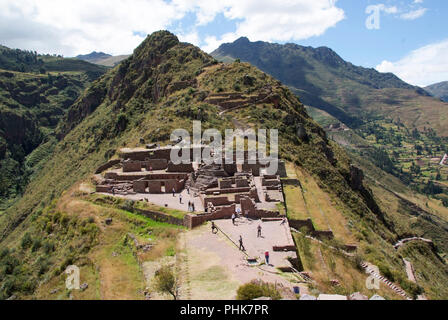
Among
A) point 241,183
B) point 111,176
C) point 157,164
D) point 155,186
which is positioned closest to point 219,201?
point 241,183

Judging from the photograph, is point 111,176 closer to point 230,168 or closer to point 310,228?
point 230,168

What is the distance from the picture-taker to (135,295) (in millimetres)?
16656

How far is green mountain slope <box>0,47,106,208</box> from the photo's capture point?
113 metres

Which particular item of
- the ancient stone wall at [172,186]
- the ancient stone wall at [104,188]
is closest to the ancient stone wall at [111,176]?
A: the ancient stone wall at [104,188]

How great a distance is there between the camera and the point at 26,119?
13562cm

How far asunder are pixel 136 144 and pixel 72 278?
30768mm

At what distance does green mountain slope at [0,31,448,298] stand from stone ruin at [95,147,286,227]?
3.26 m

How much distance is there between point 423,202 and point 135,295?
13581cm

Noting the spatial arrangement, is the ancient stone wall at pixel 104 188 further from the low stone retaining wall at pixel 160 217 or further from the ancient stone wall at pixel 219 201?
the ancient stone wall at pixel 219 201

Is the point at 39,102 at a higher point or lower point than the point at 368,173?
higher
